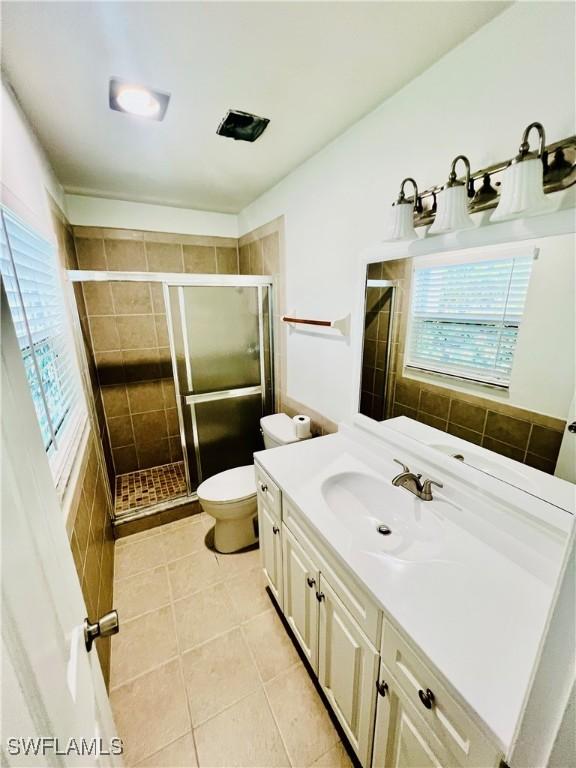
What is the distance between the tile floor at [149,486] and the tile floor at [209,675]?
47 centimetres

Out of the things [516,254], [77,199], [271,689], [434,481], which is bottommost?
[271,689]

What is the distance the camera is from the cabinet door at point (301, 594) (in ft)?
3.85

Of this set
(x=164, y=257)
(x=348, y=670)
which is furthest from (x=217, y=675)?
(x=164, y=257)

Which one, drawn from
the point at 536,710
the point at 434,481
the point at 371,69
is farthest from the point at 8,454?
the point at 371,69

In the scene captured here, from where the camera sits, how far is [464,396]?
1093 mm

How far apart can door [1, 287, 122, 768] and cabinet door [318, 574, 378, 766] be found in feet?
2.24

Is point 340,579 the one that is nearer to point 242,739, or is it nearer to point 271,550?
point 271,550

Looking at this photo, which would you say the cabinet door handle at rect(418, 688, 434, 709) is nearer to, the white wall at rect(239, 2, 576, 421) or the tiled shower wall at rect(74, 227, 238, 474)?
the white wall at rect(239, 2, 576, 421)

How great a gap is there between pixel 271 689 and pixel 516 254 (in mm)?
1950

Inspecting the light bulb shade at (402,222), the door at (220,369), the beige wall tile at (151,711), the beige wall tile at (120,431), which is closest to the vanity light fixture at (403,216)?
the light bulb shade at (402,222)

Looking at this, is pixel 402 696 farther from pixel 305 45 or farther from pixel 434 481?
pixel 305 45

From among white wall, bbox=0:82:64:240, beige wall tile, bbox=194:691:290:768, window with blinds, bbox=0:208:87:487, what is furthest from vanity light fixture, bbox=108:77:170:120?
beige wall tile, bbox=194:691:290:768

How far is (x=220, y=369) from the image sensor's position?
2258mm

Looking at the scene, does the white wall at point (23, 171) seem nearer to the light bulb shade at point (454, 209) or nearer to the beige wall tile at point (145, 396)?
the beige wall tile at point (145, 396)
